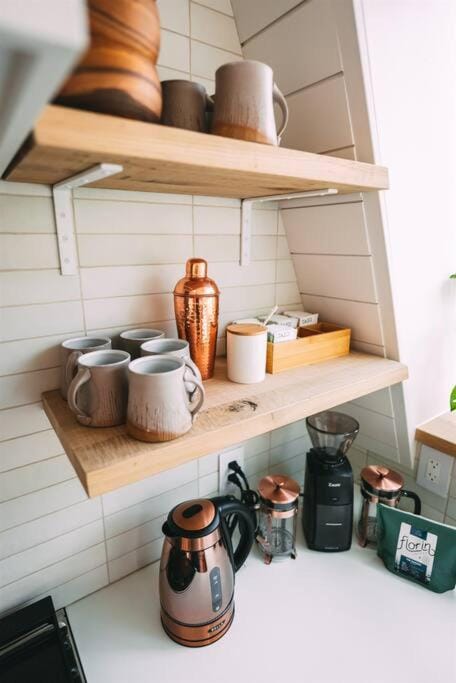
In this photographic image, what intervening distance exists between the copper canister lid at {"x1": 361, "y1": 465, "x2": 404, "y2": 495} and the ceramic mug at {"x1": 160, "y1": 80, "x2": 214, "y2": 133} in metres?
1.00

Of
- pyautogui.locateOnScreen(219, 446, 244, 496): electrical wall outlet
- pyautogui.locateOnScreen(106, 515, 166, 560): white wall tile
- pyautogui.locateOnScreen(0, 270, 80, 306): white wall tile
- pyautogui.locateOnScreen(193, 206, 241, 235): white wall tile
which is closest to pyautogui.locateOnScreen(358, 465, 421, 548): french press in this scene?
pyautogui.locateOnScreen(219, 446, 244, 496): electrical wall outlet

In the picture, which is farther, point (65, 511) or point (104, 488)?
point (65, 511)

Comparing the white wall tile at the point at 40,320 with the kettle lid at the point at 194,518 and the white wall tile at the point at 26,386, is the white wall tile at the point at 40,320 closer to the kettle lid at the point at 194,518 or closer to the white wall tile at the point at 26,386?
the white wall tile at the point at 26,386

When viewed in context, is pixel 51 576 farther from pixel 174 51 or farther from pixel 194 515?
pixel 174 51

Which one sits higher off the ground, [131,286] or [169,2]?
[169,2]

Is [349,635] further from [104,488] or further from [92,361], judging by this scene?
[92,361]

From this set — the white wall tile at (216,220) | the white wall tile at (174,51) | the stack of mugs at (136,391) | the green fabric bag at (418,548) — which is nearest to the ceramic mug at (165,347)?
the stack of mugs at (136,391)

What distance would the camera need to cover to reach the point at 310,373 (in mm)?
912

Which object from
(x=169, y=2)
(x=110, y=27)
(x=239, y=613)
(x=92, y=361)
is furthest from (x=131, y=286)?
(x=239, y=613)

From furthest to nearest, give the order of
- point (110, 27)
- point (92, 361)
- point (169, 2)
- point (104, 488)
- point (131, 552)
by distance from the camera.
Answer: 1. point (131, 552)
2. point (169, 2)
3. point (92, 361)
4. point (104, 488)
5. point (110, 27)

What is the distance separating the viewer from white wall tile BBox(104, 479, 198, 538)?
0.95 metres

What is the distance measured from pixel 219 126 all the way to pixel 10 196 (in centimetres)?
40

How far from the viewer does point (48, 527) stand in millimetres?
854

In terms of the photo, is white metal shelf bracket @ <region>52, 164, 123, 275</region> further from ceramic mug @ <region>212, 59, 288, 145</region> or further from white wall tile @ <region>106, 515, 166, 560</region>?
white wall tile @ <region>106, 515, 166, 560</region>
